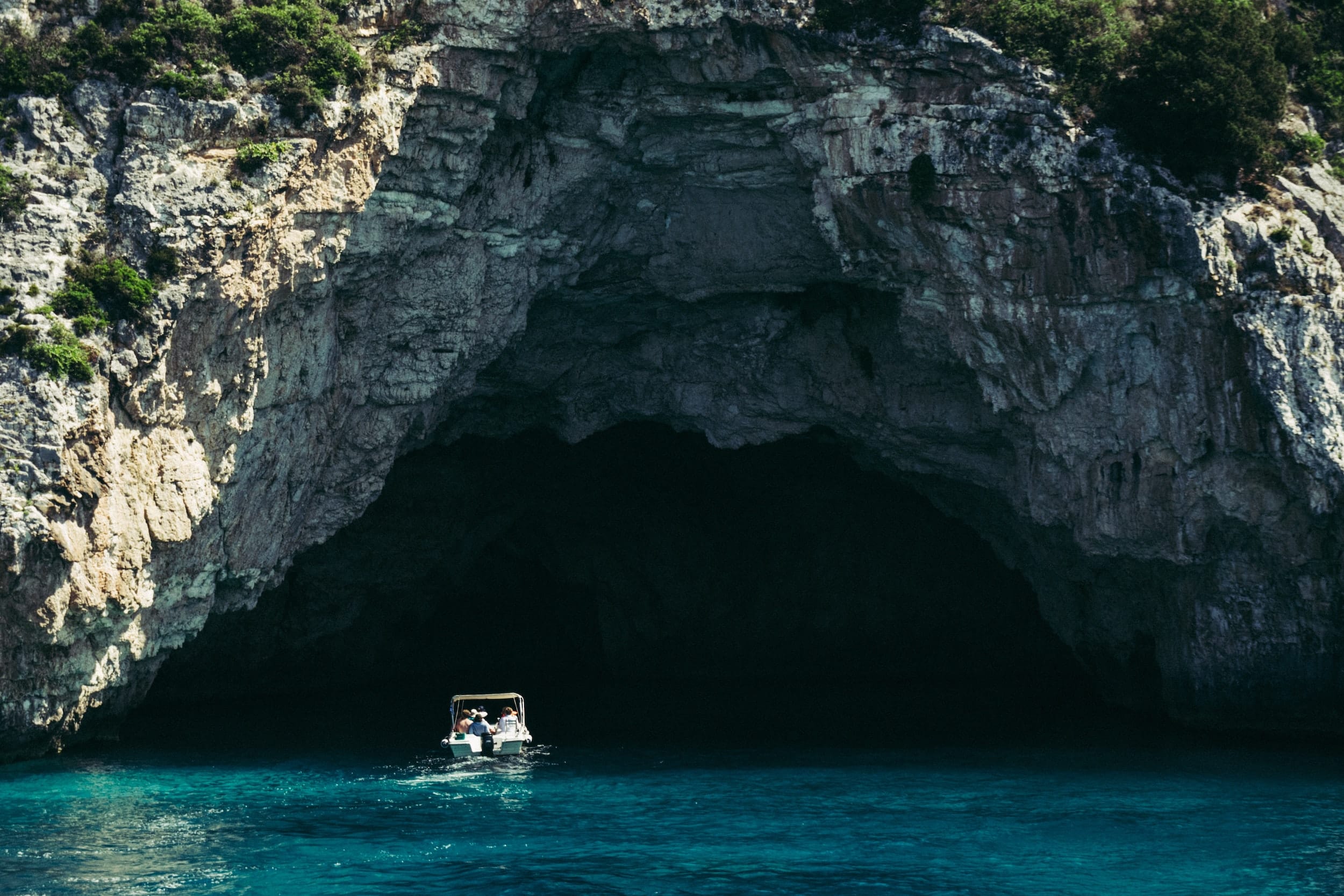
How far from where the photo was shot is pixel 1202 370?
39.8m

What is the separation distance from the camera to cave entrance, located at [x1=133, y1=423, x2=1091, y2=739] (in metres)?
55.6

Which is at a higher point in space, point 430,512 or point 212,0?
point 212,0

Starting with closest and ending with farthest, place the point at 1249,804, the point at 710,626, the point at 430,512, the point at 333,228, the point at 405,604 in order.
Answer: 1. the point at 1249,804
2. the point at 333,228
3. the point at 430,512
4. the point at 405,604
5. the point at 710,626

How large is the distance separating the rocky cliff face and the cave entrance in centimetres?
1090

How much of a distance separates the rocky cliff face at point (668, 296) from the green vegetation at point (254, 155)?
480 millimetres

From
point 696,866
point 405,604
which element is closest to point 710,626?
point 405,604

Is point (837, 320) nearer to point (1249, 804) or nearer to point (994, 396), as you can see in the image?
point (994, 396)

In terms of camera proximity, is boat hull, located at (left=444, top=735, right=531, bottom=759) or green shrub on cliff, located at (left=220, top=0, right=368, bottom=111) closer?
green shrub on cliff, located at (left=220, top=0, right=368, bottom=111)

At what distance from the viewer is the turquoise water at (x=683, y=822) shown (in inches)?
1123

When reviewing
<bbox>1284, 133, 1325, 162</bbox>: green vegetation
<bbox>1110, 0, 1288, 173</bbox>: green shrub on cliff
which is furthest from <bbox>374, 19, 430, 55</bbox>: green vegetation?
<bbox>1284, 133, 1325, 162</bbox>: green vegetation

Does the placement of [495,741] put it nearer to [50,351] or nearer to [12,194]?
[50,351]

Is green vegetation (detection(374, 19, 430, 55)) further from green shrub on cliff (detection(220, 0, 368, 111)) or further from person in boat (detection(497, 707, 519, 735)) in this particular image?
person in boat (detection(497, 707, 519, 735))

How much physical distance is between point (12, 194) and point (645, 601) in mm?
34098

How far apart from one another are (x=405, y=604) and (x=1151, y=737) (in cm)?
2974
